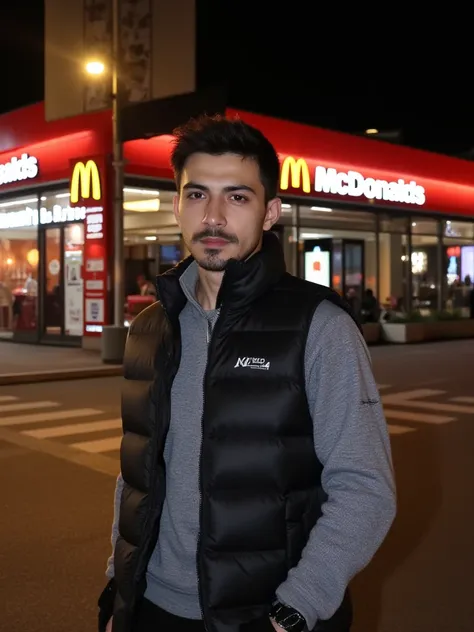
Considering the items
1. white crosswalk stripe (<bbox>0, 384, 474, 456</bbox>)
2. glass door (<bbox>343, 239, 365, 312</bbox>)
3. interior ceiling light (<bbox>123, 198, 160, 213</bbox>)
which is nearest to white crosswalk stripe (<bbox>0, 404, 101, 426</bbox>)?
white crosswalk stripe (<bbox>0, 384, 474, 456</bbox>)

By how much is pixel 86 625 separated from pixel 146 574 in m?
2.49

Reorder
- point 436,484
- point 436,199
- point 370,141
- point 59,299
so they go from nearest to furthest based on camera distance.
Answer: point 436,484
point 59,299
point 370,141
point 436,199

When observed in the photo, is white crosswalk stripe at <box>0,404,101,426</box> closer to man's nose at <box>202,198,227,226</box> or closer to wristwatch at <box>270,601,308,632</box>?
man's nose at <box>202,198,227,226</box>

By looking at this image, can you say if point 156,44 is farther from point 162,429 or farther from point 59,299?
point 162,429

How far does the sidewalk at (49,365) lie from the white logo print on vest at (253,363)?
1441 cm

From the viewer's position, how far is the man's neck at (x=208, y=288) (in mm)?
2375

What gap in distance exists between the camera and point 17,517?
261 inches

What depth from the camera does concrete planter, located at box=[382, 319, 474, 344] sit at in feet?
85.3

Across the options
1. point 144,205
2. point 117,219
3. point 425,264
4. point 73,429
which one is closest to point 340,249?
point 425,264

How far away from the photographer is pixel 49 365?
720 inches

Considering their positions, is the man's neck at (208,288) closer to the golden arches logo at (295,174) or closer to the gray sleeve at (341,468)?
the gray sleeve at (341,468)

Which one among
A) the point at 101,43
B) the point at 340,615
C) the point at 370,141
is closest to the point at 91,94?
the point at 101,43

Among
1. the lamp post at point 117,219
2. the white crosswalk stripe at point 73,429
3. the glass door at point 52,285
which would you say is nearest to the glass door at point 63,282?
the glass door at point 52,285

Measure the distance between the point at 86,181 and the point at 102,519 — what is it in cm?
1595
